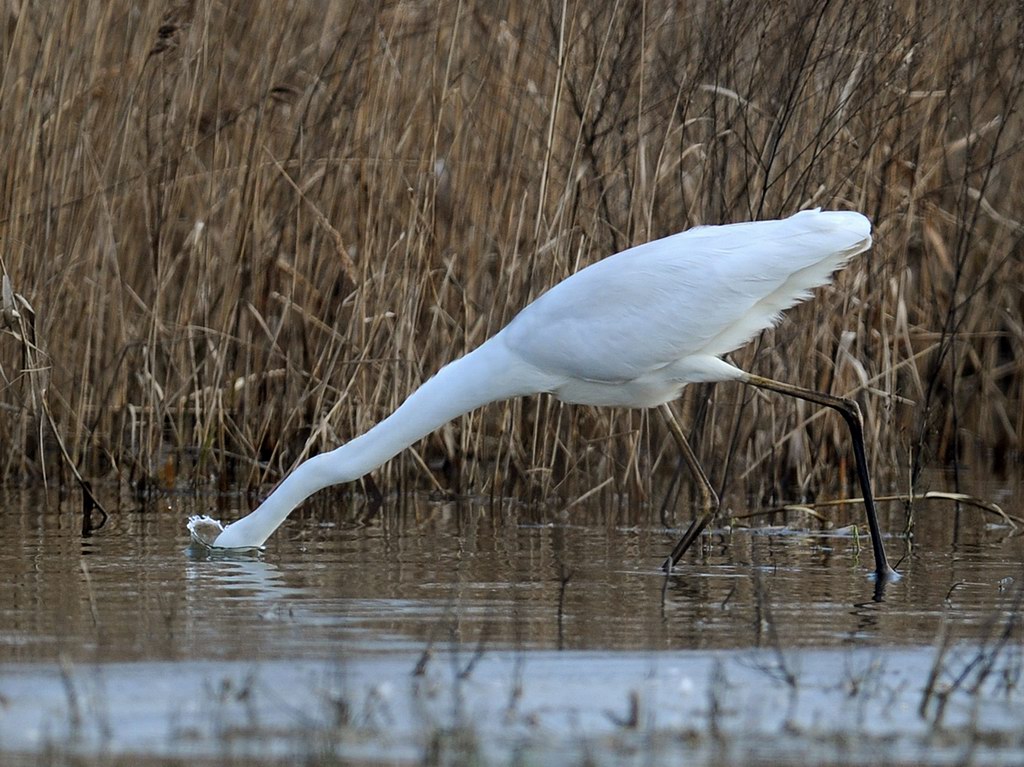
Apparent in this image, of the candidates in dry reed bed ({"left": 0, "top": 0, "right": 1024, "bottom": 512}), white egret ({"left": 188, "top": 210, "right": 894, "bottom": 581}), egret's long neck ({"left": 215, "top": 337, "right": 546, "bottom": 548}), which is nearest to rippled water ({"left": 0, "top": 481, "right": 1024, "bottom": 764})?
egret's long neck ({"left": 215, "top": 337, "right": 546, "bottom": 548})

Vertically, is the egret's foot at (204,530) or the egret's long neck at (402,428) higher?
the egret's long neck at (402,428)

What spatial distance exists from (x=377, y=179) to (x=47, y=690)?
4.38 metres

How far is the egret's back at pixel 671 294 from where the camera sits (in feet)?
19.9

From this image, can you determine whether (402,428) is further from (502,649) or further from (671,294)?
(502,649)

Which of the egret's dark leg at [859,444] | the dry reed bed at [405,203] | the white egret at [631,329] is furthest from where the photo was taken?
the dry reed bed at [405,203]

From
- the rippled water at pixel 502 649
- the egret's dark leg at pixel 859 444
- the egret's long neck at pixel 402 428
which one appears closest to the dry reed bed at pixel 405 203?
the egret's dark leg at pixel 859 444

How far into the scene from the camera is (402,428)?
19.9 feet

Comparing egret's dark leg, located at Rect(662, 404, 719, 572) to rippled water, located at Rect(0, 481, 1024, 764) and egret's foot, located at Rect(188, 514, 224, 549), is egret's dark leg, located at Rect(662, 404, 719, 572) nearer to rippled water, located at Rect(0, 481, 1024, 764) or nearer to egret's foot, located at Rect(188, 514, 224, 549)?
rippled water, located at Rect(0, 481, 1024, 764)

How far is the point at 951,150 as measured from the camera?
8.45 metres

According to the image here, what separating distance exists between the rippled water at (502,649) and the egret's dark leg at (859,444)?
12 centimetres

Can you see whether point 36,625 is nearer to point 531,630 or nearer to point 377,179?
point 531,630

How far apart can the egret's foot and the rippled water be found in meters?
0.04

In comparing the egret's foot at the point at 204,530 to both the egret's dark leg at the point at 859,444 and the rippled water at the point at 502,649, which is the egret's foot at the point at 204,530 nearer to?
the rippled water at the point at 502,649

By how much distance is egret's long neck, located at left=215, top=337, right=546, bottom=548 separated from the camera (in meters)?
5.93
